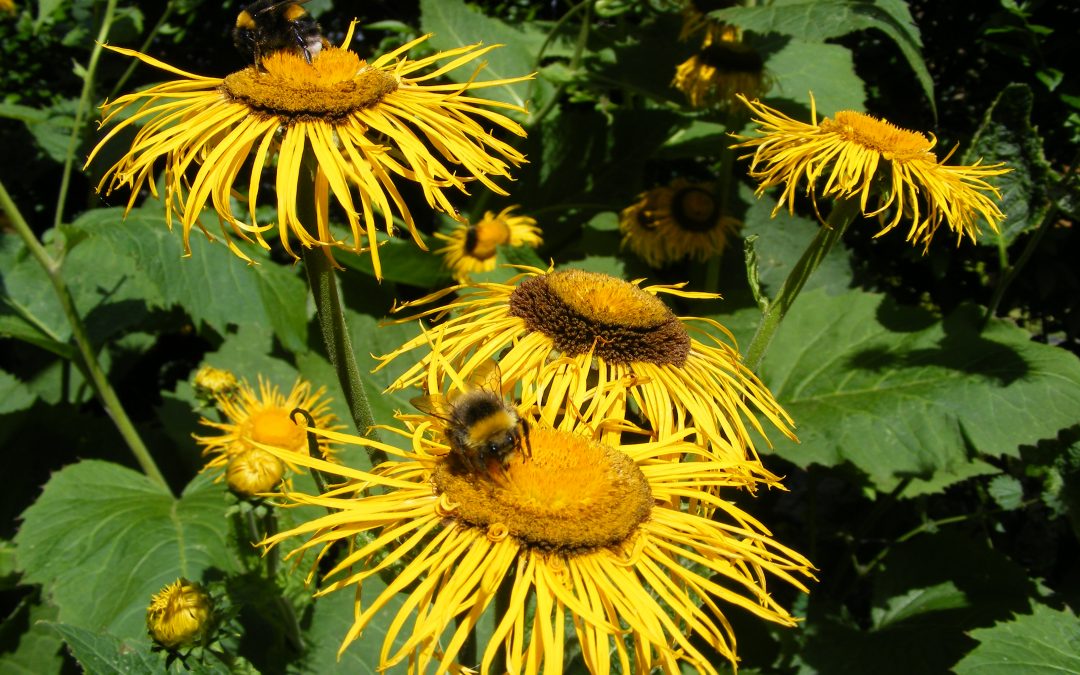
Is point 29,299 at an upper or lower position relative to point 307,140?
lower

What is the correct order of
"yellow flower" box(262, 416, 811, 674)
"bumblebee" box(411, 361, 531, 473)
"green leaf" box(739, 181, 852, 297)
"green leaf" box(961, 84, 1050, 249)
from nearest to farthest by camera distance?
1. "yellow flower" box(262, 416, 811, 674)
2. "bumblebee" box(411, 361, 531, 473)
3. "green leaf" box(961, 84, 1050, 249)
4. "green leaf" box(739, 181, 852, 297)

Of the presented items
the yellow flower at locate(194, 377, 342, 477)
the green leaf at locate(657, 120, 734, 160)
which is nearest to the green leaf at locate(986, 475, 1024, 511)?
the green leaf at locate(657, 120, 734, 160)

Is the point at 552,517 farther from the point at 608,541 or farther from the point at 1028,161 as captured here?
the point at 1028,161

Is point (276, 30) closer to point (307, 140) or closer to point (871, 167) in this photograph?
point (307, 140)

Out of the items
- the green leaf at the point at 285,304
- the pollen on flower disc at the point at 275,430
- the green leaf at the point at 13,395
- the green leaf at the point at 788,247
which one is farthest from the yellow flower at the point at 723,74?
the green leaf at the point at 13,395

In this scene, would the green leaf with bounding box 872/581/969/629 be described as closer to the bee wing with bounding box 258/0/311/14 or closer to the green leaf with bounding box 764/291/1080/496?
the green leaf with bounding box 764/291/1080/496

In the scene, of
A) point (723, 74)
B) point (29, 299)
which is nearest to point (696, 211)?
point (723, 74)

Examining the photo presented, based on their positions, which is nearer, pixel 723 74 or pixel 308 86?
pixel 308 86
